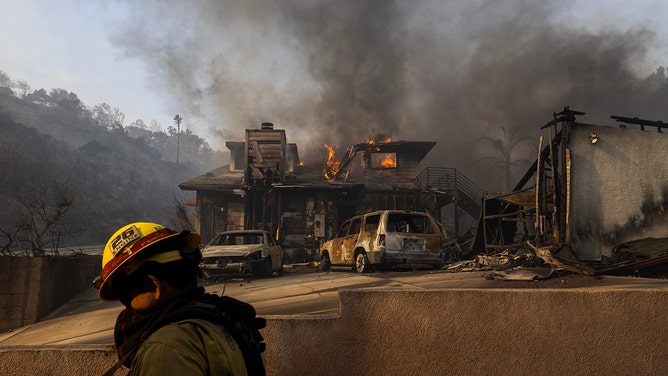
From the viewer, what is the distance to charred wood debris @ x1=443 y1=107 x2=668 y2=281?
22.6 feet

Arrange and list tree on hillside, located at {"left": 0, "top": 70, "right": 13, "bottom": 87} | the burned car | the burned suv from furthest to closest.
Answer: tree on hillside, located at {"left": 0, "top": 70, "right": 13, "bottom": 87}
the burned car
the burned suv

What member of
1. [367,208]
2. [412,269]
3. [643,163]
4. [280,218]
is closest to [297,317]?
[412,269]

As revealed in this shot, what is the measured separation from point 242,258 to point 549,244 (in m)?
6.85

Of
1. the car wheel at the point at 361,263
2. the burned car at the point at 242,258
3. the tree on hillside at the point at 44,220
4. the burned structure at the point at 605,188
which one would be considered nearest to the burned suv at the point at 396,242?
the car wheel at the point at 361,263

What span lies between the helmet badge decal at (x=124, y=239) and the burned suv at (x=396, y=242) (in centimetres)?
826

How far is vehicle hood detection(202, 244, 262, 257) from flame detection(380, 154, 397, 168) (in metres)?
20.6

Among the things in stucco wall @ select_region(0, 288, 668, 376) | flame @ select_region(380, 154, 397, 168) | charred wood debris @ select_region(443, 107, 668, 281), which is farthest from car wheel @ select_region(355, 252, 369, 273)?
flame @ select_region(380, 154, 397, 168)

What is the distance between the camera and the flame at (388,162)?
3038cm

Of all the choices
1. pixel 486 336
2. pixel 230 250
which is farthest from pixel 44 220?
pixel 486 336

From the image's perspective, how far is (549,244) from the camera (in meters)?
8.43

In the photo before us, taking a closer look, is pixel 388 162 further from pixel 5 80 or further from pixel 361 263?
pixel 5 80

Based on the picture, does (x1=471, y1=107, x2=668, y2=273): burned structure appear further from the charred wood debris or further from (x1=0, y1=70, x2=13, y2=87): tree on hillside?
(x1=0, y1=70, x2=13, y2=87): tree on hillside

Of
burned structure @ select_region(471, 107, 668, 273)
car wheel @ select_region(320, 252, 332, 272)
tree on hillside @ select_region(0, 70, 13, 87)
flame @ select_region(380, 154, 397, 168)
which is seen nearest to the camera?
burned structure @ select_region(471, 107, 668, 273)

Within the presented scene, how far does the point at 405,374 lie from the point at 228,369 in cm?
221
